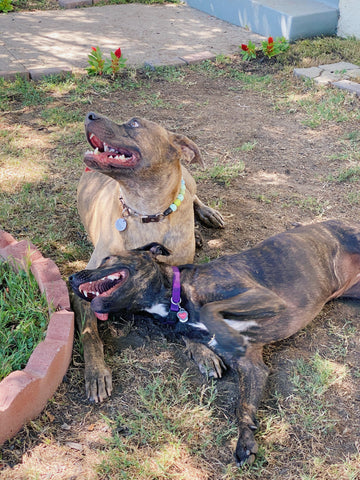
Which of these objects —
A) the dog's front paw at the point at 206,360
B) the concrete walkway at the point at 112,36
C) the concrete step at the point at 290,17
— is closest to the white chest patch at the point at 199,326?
the dog's front paw at the point at 206,360

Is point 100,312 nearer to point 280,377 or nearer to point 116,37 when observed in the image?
point 280,377

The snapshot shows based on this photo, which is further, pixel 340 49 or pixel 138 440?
pixel 340 49

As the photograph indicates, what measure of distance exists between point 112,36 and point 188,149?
19.0 feet

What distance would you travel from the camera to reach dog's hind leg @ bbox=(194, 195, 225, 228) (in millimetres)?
4586

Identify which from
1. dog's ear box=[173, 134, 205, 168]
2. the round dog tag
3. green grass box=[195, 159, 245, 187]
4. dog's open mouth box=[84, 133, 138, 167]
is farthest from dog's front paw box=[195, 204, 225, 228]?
dog's open mouth box=[84, 133, 138, 167]

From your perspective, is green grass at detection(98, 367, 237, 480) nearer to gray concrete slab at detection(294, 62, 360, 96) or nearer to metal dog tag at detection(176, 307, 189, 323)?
metal dog tag at detection(176, 307, 189, 323)

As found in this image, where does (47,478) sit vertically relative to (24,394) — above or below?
below

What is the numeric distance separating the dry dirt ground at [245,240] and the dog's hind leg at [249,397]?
73mm

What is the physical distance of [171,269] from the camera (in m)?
3.43

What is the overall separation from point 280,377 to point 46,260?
1627mm

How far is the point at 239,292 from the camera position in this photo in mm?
3266

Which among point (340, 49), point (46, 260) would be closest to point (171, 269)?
point (46, 260)

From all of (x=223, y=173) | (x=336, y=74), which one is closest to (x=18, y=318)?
(x=223, y=173)

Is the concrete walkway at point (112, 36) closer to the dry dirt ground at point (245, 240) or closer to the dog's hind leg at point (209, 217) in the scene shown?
the dry dirt ground at point (245, 240)
